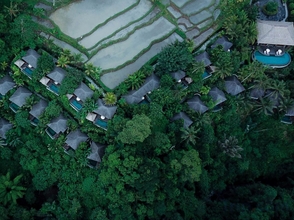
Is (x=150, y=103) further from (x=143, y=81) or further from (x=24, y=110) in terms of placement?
(x=24, y=110)

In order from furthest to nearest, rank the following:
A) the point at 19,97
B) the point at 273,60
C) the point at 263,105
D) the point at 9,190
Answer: the point at 273,60, the point at 263,105, the point at 9,190, the point at 19,97

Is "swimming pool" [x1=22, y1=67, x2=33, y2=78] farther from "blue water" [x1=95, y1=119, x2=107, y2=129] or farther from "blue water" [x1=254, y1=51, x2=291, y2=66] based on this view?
"blue water" [x1=254, y1=51, x2=291, y2=66]

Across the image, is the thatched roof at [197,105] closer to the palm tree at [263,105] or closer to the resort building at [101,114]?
the palm tree at [263,105]

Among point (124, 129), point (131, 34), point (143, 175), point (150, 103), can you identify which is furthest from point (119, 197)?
point (131, 34)

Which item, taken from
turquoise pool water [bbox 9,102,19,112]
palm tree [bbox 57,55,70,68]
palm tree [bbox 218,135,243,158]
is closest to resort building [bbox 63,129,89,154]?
turquoise pool water [bbox 9,102,19,112]

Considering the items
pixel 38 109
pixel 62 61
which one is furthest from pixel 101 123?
pixel 62 61

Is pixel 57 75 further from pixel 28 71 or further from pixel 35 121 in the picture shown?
pixel 35 121
